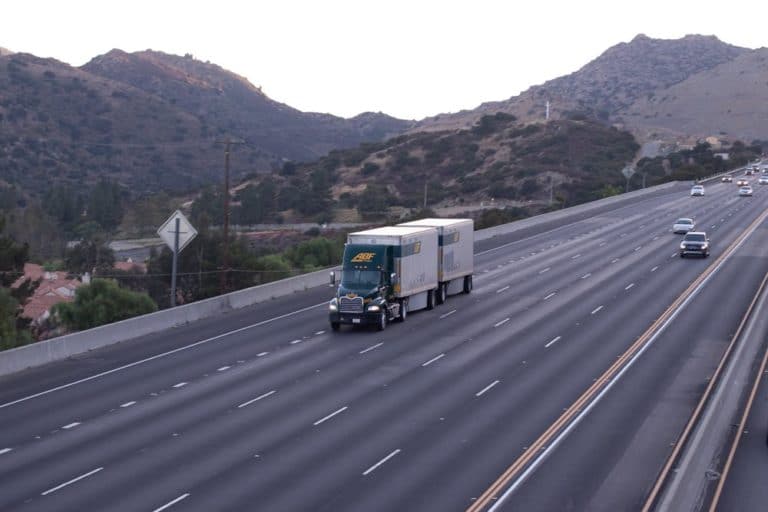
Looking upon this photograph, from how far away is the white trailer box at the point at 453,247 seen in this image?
134 feet

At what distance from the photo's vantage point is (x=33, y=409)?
24656mm

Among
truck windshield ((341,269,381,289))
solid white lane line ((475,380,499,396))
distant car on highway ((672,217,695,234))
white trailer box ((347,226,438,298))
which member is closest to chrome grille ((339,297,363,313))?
truck windshield ((341,269,381,289))

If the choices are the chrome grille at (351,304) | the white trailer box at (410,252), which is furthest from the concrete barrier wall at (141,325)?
the white trailer box at (410,252)

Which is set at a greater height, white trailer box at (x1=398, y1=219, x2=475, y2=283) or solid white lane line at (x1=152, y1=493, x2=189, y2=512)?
white trailer box at (x1=398, y1=219, x2=475, y2=283)

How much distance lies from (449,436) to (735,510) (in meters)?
6.30

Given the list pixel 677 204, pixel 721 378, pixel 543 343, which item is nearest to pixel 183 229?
pixel 543 343

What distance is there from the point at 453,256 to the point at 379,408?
18.2 meters

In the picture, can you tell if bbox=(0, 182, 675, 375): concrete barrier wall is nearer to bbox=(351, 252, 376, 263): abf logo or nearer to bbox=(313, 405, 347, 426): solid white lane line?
bbox=(351, 252, 376, 263): abf logo

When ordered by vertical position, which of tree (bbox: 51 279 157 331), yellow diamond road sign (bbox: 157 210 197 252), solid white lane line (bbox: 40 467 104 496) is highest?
yellow diamond road sign (bbox: 157 210 197 252)

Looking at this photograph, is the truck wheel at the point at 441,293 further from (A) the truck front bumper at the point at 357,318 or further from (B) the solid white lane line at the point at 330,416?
(B) the solid white lane line at the point at 330,416

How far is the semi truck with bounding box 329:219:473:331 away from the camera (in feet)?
116

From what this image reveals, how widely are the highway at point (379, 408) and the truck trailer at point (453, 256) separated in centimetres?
97

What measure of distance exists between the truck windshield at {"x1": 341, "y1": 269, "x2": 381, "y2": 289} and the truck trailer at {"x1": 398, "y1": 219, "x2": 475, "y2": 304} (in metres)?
4.93

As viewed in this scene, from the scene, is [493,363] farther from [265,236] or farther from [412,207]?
[412,207]
